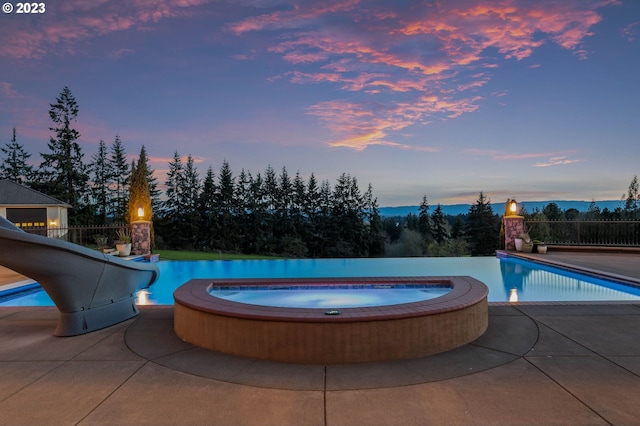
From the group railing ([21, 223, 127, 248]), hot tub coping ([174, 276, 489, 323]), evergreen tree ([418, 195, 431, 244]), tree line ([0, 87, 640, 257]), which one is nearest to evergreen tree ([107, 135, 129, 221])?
tree line ([0, 87, 640, 257])

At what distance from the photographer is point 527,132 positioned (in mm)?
14328

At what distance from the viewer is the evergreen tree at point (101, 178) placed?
2830cm

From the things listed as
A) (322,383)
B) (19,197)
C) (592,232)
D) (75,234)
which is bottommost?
(322,383)

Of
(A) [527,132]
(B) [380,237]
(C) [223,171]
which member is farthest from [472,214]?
(C) [223,171]

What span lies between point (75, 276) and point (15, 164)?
101 ft

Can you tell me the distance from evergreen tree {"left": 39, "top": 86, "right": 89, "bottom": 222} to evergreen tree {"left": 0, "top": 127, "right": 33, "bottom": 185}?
1293 millimetres

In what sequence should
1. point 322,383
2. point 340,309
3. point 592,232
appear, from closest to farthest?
point 322,383 → point 340,309 → point 592,232

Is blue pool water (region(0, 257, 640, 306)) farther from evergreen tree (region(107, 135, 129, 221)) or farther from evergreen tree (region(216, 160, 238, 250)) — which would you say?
evergreen tree (region(107, 135, 129, 221))

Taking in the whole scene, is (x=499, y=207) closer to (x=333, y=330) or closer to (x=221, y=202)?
(x=221, y=202)

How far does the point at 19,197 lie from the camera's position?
22.3 metres

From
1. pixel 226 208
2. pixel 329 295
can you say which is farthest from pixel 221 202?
pixel 329 295

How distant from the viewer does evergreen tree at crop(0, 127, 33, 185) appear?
1077 inches

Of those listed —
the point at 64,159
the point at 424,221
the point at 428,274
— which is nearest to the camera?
the point at 428,274

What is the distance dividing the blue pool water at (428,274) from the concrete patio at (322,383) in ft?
11.2
